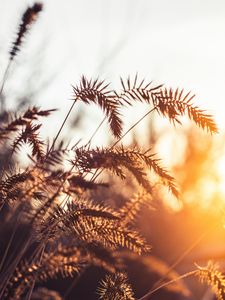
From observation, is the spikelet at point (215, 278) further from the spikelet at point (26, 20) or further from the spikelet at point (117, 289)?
the spikelet at point (26, 20)

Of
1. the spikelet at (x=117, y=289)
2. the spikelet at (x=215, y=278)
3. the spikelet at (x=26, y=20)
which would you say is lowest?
the spikelet at (x=117, y=289)

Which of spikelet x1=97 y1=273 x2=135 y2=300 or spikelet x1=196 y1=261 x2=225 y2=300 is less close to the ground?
spikelet x1=196 y1=261 x2=225 y2=300

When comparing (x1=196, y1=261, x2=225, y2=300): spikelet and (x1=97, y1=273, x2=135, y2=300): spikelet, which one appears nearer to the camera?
(x1=196, y1=261, x2=225, y2=300): spikelet

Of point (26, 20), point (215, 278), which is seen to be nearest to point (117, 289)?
point (215, 278)

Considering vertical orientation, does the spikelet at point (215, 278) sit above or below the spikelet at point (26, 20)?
below

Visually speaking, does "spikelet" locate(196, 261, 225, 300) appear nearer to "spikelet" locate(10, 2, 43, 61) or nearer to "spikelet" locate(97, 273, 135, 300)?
"spikelet" locate(97, 273, 135, 300)

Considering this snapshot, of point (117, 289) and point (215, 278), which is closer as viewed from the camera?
point (215, 278)

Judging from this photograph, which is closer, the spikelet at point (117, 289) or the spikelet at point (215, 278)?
the spikelet at point (215, 278)

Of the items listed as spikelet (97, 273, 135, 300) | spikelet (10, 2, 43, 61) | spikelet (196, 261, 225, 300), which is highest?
spikelet (10, 2, 43, 61)

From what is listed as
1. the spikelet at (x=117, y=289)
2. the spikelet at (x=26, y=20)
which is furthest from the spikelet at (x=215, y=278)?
the spikelet at (x=26, y=20)

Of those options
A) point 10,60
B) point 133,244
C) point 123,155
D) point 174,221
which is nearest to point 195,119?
point 123,155

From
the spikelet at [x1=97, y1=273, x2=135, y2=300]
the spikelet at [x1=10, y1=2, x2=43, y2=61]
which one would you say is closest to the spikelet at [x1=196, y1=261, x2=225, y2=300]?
the spikelet at [x1=97, y1=273, x2=135, y2=300]

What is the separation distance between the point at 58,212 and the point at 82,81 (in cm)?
76

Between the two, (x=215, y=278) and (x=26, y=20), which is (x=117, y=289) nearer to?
(x=215, y=278)
